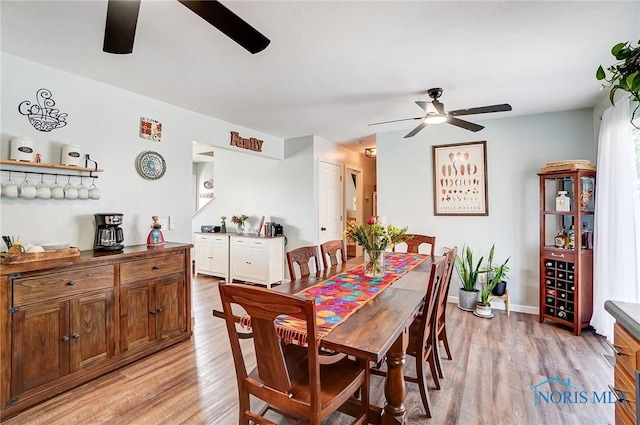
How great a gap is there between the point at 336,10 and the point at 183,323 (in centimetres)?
297

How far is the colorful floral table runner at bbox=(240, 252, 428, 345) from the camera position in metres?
1.41

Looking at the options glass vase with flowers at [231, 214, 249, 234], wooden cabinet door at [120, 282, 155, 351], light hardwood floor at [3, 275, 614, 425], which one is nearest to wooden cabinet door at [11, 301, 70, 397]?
light hardwood floor at [3, 275, 614, 425]

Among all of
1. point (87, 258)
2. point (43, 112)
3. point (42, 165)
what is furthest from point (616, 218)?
point (43, 112)

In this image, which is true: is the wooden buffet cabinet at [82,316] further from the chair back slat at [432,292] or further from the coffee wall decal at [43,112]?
the chair back slat at [432,292]

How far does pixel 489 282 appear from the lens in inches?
148

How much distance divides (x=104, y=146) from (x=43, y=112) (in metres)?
0.47

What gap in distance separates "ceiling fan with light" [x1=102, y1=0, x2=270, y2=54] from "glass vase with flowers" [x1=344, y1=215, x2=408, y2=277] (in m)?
1.40

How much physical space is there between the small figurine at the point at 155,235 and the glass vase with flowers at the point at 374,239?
1910 millimetres

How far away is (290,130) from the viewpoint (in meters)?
4.46

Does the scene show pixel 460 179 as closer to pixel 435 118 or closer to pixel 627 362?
pixel 435 118

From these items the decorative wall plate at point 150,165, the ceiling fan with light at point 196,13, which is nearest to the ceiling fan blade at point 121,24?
the ceiling fan with light at point 196,13

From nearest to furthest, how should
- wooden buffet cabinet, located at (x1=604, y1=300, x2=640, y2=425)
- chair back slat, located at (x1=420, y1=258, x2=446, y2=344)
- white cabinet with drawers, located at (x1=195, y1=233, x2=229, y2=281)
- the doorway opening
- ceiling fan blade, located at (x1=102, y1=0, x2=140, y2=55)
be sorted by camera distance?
wooden buffet cabinet, located at (x1=604, y1=300, x2=640, y2=425) < ceiling fan blade, located at (x1=102, y1=0, x2=140, y2=55) < chair back slat, located at (x1=420, y1=258, x2=446, y2=344) < white cabinet with drawers, located at (x1=195, y1=233, x2=229, y2=281) < the doorway opening

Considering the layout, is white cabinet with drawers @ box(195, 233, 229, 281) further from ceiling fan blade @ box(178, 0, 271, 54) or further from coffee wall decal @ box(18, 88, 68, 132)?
ceiling fan blade @ box(178, 0, 271, 54)

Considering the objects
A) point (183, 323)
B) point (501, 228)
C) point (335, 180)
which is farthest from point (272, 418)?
point (335, 180)
